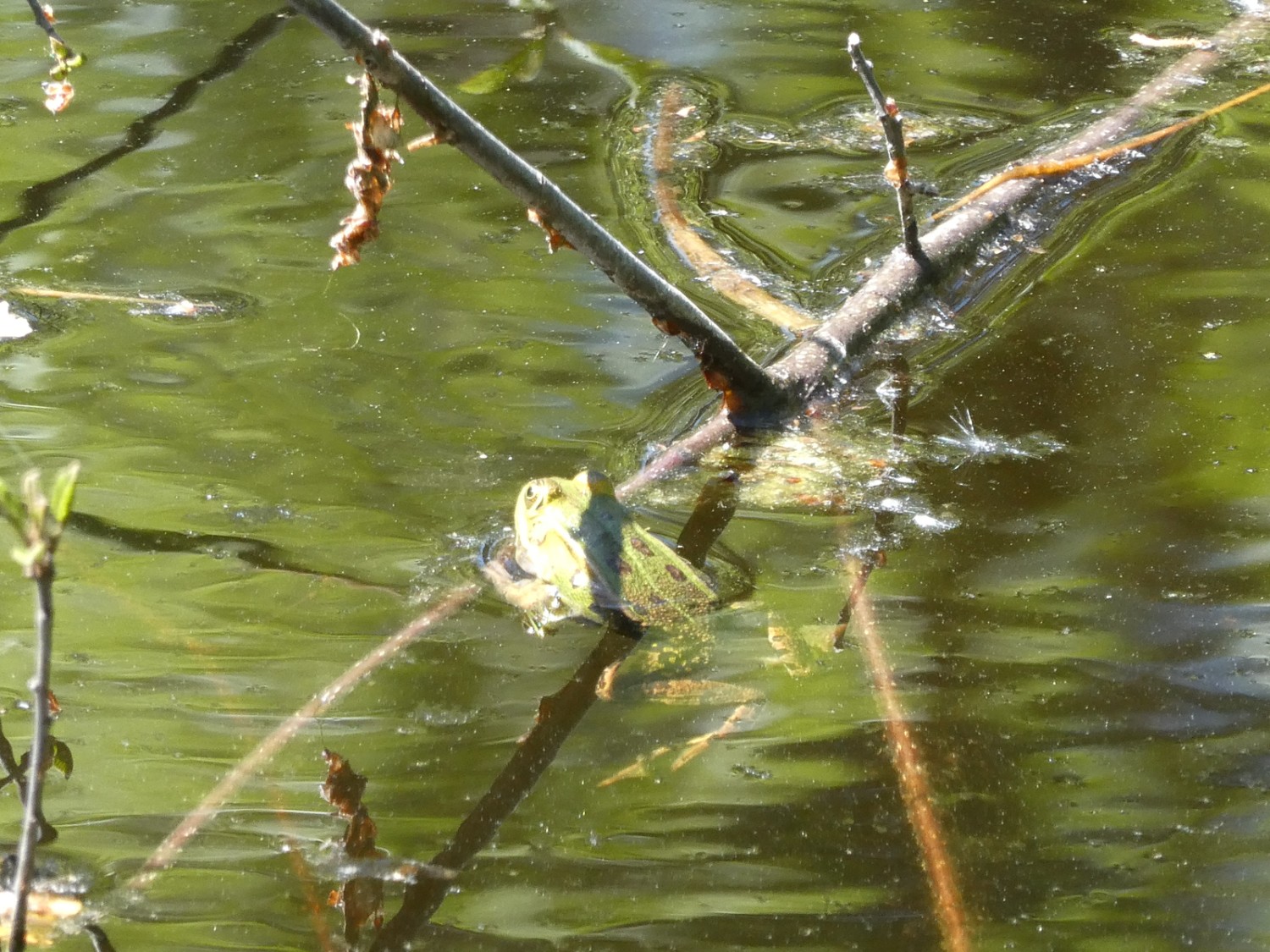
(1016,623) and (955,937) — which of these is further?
(1016,623)

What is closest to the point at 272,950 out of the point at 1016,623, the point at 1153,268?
the point at 1016,623

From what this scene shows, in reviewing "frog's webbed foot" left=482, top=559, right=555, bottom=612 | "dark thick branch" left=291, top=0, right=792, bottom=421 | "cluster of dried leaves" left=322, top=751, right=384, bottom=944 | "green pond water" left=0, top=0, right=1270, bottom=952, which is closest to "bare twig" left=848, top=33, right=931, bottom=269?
"green pond water" left=0, top=0, right=1270, bottom=952

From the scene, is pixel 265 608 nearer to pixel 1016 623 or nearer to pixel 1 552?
pixel 1 552

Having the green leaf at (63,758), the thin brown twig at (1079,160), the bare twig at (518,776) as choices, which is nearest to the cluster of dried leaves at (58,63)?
the green leaf at (63,758)

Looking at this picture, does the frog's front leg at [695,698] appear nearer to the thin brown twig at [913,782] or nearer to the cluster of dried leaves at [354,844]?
the thin brown twig at [913,782]

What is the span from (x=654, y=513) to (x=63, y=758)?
1.30 m

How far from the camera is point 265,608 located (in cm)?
271

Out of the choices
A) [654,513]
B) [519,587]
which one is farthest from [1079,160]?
[519,587]

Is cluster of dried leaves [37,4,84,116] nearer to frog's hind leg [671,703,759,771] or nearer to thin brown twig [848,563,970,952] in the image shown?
frog's hind leg [671,703,759,771]

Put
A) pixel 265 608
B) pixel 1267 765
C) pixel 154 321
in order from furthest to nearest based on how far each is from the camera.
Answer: pixel 154 321
pixel 265 608
pixel 1267 765

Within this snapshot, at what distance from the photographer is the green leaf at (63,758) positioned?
2252mm

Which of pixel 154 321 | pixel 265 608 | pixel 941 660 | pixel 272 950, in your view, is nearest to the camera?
pixel 272 950

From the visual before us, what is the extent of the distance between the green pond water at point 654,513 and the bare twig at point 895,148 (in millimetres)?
232

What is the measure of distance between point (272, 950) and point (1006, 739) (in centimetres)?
121
